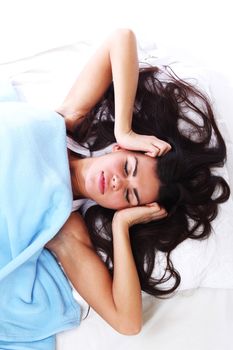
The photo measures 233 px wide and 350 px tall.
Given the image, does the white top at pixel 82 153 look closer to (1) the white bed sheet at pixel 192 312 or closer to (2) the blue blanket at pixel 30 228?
(2) the blue blanket at pixel 30 228

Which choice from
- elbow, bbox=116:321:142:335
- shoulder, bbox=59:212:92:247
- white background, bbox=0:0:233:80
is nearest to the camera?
elbow, bbox=116:321:142:335

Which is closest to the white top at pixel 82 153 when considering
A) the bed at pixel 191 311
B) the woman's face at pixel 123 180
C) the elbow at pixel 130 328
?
the woman's face at pixel 123 180

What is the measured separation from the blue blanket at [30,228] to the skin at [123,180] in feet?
0.27

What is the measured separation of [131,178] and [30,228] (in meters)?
0.30

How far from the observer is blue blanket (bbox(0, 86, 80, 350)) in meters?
1.22

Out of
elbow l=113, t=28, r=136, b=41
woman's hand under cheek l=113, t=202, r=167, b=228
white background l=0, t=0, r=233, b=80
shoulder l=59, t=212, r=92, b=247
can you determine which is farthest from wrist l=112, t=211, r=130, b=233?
white background l=0, t=0, r=233, b=80

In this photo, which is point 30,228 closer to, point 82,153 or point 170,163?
point 82,153

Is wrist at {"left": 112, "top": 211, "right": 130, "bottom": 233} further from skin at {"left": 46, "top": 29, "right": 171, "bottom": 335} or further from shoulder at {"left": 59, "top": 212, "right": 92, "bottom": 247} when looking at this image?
shoulder at {"left": 59, "top": 212, "right": 92, "bottom": 247}

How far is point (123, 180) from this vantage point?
1225 millimetres

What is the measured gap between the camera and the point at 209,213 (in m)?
1.34

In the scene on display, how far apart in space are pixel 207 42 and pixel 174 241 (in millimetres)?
723

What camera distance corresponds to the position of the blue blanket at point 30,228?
1.22 metres

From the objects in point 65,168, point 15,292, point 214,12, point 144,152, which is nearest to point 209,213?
point 144,152

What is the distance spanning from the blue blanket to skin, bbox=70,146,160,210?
8 cm
